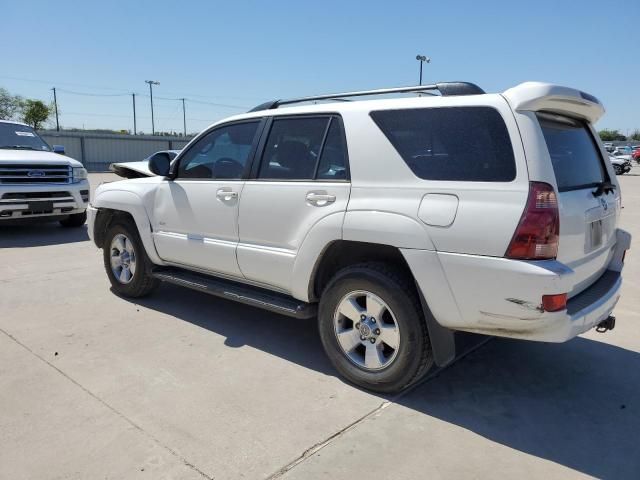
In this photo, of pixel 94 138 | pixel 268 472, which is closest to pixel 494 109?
pixel 268 472

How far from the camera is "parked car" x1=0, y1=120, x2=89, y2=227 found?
27.7 feet

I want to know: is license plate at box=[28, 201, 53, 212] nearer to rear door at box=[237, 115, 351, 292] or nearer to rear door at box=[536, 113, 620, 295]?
rear door at box=[237, 115, 351, 292]

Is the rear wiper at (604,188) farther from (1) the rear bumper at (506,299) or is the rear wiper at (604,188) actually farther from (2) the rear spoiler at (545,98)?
(1) the rear bumper at (506,299)

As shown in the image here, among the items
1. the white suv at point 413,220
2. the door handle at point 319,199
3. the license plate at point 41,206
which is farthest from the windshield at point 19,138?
the door handle at point 319,199

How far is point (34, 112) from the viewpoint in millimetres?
67875

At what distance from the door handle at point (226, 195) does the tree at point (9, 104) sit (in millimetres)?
75066

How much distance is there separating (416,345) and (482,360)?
3.65 ft

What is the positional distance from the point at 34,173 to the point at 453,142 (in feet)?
26.7

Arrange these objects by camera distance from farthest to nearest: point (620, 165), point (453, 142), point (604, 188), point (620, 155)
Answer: point (620, 155)
point (620, 165)
point (604, 188)
point (453, 142)

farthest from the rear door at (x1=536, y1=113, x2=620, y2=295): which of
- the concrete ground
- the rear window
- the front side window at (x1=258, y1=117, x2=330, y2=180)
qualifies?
the front side window at (x1=258, y1=117, x2=330, y2=180)

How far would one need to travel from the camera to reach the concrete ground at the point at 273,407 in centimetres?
265

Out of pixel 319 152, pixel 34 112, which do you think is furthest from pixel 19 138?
pixel 34 112

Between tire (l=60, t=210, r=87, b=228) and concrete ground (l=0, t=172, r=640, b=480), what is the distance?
562 centimetres

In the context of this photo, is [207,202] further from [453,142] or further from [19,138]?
[19,138]
